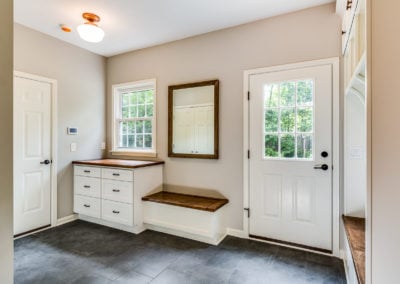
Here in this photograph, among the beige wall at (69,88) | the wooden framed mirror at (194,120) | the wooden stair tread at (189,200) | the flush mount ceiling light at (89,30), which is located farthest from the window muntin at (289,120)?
the beige wall at (69,88)

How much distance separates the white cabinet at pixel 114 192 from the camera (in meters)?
2.96

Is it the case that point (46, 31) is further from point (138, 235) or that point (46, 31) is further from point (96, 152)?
point (138, 235)

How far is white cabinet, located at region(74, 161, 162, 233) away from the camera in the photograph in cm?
296

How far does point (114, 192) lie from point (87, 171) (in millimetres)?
606

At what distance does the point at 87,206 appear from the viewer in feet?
10.9

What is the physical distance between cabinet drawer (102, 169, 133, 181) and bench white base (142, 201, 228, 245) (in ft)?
1.37

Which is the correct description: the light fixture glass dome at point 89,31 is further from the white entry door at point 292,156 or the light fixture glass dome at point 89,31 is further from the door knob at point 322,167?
the door knob at point 322,167

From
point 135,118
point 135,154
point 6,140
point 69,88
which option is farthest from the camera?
point 135,118

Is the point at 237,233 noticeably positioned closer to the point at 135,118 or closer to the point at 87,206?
the point at 87,206

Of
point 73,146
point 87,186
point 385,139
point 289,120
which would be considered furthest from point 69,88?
point 385,139

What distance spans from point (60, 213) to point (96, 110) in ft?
5.55

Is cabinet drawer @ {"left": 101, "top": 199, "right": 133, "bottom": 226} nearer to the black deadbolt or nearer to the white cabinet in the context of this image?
the white cabinet

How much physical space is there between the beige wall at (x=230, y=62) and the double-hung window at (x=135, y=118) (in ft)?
0.56

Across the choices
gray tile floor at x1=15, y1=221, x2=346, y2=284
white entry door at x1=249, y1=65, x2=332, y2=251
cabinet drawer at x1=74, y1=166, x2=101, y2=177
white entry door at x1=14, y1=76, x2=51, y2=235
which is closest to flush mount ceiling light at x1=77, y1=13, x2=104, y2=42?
white entry door at x1=14, y1=76, x2=51, y2=235
